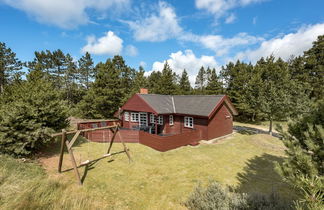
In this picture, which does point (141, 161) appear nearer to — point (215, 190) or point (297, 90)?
point (215, 190)

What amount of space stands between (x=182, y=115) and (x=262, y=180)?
A: 9976 millimetres

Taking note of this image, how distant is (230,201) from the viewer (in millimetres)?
4781

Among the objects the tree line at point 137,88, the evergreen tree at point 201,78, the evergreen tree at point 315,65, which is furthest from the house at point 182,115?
the evergreen tree at point 201,78

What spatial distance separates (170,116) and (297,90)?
13754 mm

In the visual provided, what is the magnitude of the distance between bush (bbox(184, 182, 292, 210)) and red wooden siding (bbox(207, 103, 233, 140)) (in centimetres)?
1043

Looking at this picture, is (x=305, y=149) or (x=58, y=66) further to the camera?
(x=58, y=66)

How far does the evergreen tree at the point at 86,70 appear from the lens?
3891 centimetres

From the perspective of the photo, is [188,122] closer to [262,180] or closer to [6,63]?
[262,180]

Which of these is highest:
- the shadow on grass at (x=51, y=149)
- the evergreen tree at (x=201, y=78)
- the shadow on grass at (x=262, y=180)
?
the evergreen tree at (x=201, y=78)

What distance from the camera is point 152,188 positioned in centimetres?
721

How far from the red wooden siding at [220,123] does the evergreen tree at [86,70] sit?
35174 mm

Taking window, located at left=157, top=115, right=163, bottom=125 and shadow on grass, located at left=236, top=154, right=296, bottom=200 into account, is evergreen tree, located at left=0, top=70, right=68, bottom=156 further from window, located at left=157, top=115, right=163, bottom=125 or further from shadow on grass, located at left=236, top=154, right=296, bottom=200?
shadow on grass, located at left=236, top=154, right=296, bottom=200

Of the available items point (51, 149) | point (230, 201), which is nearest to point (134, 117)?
point (51, 149)

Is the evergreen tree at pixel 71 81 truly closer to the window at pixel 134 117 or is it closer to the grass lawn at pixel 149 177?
the window at pixel 134 117
